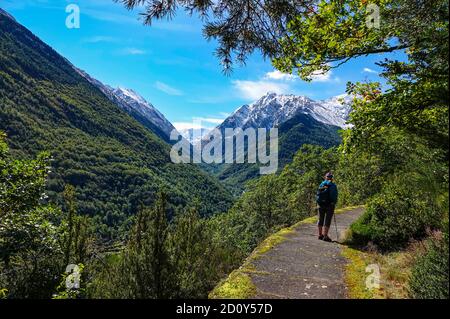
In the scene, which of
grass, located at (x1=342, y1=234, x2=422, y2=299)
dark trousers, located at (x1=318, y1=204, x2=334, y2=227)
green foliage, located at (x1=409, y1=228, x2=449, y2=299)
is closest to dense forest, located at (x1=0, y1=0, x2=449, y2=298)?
green foliage, located at (x1=409, y1=228, x2=449, y2=299)

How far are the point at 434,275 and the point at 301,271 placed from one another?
3290 millimetres

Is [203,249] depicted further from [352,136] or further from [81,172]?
[81,172]

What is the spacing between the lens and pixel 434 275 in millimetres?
4219


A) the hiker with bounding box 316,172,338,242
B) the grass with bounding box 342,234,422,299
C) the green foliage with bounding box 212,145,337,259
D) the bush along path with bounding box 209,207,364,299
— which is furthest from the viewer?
the green foliage with bounding box 212,145,337,259

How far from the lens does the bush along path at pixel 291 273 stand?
6027mm

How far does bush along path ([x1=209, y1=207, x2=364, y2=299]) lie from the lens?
6027 mm

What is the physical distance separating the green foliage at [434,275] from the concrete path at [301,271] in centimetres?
145

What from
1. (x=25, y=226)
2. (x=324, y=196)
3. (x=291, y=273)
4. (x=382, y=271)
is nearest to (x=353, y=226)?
(x=324, y=196)

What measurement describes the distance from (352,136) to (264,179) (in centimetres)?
2839

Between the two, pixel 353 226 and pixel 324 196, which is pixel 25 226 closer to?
pixel 324 196

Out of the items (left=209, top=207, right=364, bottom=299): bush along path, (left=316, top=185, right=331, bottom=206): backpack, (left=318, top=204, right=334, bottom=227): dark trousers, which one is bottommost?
(left=209, top=207, right=364, bottom=299): bush along path

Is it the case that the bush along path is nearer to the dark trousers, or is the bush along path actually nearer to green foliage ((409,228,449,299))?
the dark trousers

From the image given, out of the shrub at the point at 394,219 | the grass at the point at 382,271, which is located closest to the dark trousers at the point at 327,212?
the shrub at the point at 394,219
